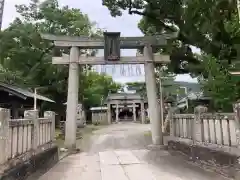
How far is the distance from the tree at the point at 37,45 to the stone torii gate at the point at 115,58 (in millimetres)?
10407

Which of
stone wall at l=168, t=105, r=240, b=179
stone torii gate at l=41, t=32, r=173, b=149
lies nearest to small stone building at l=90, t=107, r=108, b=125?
stone torii gate at l=41, t=32, r=173, b=149

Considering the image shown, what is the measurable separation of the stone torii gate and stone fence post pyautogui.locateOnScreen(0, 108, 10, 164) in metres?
7.66

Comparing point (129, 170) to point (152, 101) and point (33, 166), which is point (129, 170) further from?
point (152, 101)

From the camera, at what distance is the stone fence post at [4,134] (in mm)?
5422

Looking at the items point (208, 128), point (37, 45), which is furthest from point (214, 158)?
point (37, 45)

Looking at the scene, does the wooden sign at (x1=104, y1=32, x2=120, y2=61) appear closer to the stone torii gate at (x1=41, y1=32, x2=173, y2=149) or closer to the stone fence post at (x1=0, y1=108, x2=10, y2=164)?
the stone torii gate at (x1=41, y1=32, x2=173, y2=149)

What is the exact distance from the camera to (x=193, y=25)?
12641 mm

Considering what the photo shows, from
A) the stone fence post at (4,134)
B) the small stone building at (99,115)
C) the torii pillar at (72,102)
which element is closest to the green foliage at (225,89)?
the torii pillar at (72,102)

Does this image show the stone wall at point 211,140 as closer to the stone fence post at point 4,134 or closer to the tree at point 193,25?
the tree at point 193,25

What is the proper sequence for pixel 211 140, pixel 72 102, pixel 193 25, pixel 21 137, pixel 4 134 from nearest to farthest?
pixel 4 134
pixel 21 137
pixel 211 140
pixel 193 25
pixel 72 102

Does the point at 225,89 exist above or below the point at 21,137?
above

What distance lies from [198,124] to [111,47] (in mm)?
6539

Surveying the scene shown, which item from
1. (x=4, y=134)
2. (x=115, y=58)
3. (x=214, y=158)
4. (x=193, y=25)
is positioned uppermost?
(x=193, y=25)

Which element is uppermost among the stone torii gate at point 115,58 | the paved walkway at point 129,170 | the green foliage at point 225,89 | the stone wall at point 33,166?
the stone torii gate at point 115,58
